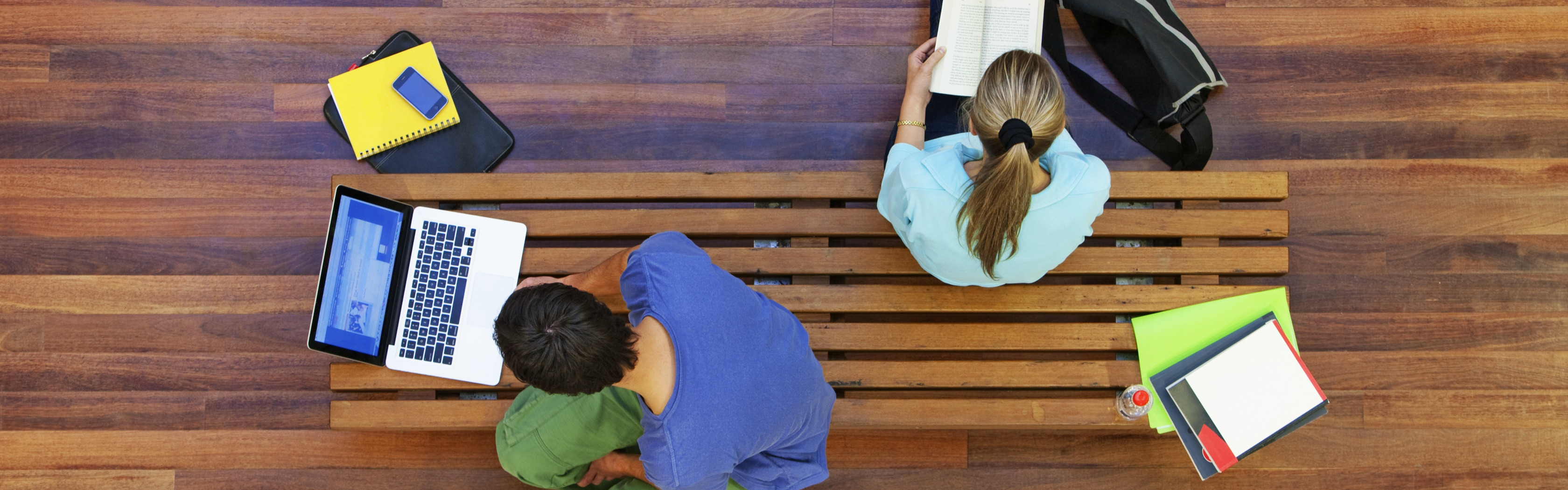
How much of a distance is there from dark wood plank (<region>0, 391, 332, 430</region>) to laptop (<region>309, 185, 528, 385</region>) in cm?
44

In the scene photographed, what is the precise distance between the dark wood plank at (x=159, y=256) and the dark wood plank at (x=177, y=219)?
2cm

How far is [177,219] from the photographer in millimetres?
2184

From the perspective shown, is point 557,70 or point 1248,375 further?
point 557,70

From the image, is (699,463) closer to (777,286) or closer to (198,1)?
(777,286)

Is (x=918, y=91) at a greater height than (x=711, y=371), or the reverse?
(x=918, y=91)

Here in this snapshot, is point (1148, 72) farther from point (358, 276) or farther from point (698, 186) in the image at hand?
point (358, 276)

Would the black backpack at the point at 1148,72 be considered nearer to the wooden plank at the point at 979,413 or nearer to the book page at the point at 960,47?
the book page at the point at 960,47

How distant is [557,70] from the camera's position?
2.22 m

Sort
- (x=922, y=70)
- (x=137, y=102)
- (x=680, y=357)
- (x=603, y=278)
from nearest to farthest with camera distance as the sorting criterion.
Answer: (x=680, y=357) < (x=603, y=278) < (x=922, y=70) < (x=137, y=102)

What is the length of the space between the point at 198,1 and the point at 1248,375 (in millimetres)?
3064

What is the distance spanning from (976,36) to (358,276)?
166 cm

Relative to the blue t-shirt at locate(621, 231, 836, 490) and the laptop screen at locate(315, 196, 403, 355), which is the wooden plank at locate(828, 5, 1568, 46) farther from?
the laptop screen at locate(315, 196, 403, 355)

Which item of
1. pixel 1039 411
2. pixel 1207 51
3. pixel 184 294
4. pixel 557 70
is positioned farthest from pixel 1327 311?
pixel 184 294

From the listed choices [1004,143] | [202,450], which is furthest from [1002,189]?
[202,450]
